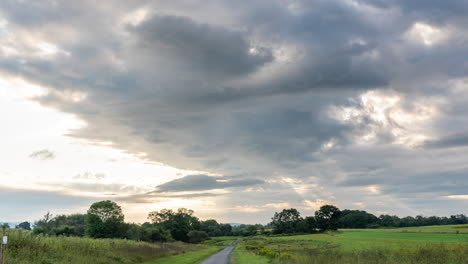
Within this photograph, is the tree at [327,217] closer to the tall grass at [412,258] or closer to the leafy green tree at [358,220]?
the leafy green tree at [358,220]

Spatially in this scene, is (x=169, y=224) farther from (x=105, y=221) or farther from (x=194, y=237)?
(x=105, y=221)

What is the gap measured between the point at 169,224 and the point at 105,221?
48389mm

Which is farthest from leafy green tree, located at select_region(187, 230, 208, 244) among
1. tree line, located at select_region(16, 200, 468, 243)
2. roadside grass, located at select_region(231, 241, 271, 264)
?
roadside grass, located at select_region(231, 241, 271, 264)

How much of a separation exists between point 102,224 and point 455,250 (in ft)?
256

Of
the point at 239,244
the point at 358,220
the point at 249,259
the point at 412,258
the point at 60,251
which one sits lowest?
the point at 239,244

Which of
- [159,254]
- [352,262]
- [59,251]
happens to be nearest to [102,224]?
[159,254]

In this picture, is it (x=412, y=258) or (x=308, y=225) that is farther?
(x=308, y=225)

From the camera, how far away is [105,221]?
87.5 m

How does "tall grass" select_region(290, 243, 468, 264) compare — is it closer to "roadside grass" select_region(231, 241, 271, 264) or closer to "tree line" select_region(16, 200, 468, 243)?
"roadside grass" select_region(231, 241, 271, 264)

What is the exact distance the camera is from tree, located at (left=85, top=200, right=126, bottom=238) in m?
85.2

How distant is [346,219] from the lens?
645ft

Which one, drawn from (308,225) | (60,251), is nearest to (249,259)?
(60,251)

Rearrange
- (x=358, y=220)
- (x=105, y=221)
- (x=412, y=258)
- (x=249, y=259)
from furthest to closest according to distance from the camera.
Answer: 1. (x=358, y=220)
2. (x=105, y=221)
3. (x=249, y=259)
4. (x=412, y=258)

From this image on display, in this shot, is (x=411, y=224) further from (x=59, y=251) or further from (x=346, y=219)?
(x=59, y=251)
